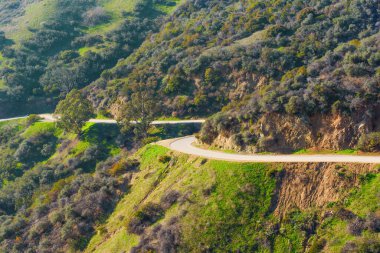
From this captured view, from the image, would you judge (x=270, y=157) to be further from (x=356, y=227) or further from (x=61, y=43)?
(x=61, y=43)

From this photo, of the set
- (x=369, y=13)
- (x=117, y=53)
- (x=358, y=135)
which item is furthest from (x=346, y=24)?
(x=117, y=53)

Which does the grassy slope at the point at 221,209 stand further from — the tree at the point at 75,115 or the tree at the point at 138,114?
the tree at the point at 75,115

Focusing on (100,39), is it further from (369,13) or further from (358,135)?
(358,135)

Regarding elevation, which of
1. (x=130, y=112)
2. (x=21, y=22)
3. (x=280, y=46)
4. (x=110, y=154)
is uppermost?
(x=21, y=22)

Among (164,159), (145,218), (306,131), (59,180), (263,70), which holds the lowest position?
(59,180)

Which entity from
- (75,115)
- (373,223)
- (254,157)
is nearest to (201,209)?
(254,157)

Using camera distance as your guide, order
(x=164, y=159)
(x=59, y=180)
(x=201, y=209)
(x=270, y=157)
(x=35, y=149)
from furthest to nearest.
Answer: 1. (x=35, y=149)
2. (x=59, y=180)
3. (x=164, y=159)
4. (x=270, y=157)
5. (x=201, y=209)

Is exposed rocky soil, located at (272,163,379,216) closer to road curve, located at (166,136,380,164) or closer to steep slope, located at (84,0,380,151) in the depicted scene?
road curve, located at (166,136,380,164)

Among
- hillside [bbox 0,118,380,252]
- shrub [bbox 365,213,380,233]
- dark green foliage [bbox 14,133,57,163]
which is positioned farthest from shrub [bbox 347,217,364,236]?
dark green foliage [bbox 14,133,57,163]
